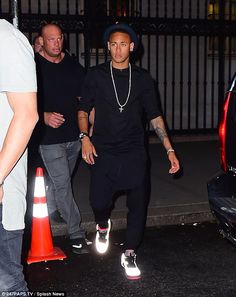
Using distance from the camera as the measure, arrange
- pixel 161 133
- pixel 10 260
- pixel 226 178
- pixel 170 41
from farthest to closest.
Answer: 1. pixel 170 41
2. pixel 161 133
3. pixel 226 178
4. pixel 10 260

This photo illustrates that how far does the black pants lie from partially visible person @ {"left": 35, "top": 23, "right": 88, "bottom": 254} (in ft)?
1.74

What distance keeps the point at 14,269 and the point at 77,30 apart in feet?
26.1

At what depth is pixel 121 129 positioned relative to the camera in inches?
166

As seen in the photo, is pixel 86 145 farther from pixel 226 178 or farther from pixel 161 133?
pixel 226 178

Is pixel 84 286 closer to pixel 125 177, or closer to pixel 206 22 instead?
pixel 125 177

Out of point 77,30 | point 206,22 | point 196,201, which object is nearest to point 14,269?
point 196,201

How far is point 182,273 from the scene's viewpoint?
432cm

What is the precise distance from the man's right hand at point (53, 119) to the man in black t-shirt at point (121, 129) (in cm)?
34

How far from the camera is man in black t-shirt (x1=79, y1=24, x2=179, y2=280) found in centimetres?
422

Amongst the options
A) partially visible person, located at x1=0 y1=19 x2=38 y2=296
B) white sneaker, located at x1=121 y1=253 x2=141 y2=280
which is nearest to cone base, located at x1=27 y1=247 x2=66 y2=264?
white sneaker, located at x1=121 y1=253 x2=141 y2=280

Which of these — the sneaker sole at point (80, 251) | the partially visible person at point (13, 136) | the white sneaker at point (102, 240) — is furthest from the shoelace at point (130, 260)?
the partially visible person at point (13, 136)

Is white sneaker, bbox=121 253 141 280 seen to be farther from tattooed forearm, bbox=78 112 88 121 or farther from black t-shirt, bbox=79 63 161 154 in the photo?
tattooed forearm, bbox=78 112 88 121

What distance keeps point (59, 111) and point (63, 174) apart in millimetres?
546

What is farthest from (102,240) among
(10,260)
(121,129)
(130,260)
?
(10,260)
